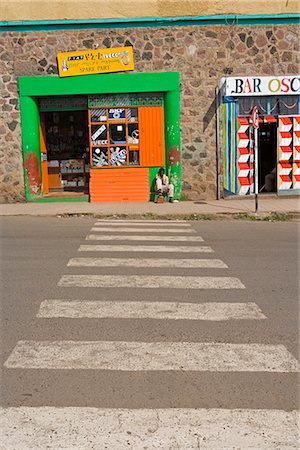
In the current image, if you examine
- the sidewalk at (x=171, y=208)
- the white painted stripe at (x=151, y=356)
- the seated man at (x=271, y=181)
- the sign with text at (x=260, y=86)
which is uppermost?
the sign with text at (x=260, y=86)

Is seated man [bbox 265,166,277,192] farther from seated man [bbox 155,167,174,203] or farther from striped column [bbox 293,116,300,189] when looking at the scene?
seated man [bbox 155,167,174,203]

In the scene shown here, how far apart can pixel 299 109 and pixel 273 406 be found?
14.0 metres


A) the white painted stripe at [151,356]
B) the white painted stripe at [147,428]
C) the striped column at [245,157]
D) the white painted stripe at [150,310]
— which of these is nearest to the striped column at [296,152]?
the striped column at [245,157]

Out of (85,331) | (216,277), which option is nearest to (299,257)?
(216,277)

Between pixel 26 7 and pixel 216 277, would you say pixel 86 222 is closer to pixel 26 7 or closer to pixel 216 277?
pixel 216 277

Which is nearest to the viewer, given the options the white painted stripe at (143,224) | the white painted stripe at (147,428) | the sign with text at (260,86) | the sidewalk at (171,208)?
the white painted stripe at (147,428)

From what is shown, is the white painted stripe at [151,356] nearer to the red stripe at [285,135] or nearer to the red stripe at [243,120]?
the red stripe at [243,120]

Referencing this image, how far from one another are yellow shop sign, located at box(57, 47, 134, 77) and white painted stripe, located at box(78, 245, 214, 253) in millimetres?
8238

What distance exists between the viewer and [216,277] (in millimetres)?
6816

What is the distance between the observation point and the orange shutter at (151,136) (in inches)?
619

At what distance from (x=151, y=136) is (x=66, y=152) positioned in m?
3.29

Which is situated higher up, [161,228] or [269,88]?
[269,88]

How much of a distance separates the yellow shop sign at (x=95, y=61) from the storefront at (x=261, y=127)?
3.15m

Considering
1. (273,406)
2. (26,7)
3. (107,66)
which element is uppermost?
(26,7)
